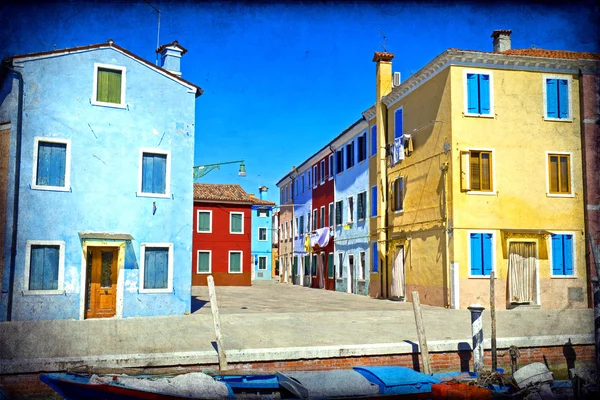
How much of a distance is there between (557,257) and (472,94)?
20.6 ft

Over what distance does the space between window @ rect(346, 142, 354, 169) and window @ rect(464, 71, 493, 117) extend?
37.9ft

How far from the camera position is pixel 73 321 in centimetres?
1494

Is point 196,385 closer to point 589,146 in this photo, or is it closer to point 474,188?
point 474,188

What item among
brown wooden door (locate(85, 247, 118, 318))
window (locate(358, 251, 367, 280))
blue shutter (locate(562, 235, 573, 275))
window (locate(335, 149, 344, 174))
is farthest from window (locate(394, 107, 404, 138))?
brown wooden door (locate(85, 247, 118, 318))

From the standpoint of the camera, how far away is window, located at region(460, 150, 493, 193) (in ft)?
65.1

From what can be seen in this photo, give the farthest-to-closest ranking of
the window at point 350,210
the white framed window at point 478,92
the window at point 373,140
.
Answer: the window at point 350,210 → the window at point 373,140 → the white framed window at point 478,92

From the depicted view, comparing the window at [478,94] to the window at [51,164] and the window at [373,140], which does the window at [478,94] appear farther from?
the window at [51,164]

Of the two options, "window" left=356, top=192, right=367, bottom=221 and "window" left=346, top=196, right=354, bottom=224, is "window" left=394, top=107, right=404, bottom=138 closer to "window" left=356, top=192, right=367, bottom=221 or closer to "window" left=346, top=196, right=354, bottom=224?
"window" left=356, top=192, right=367, bottom=221

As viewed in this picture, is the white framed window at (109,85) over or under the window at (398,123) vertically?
under

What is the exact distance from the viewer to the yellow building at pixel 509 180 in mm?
19625

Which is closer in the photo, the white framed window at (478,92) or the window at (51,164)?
the window at (51,164)

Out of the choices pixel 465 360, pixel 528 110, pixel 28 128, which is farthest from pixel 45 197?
pixel 528 110

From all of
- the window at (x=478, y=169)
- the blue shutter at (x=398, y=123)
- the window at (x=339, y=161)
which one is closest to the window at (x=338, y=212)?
the window at (x=339, y=161)

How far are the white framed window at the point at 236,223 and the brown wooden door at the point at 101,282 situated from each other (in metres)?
20.5
